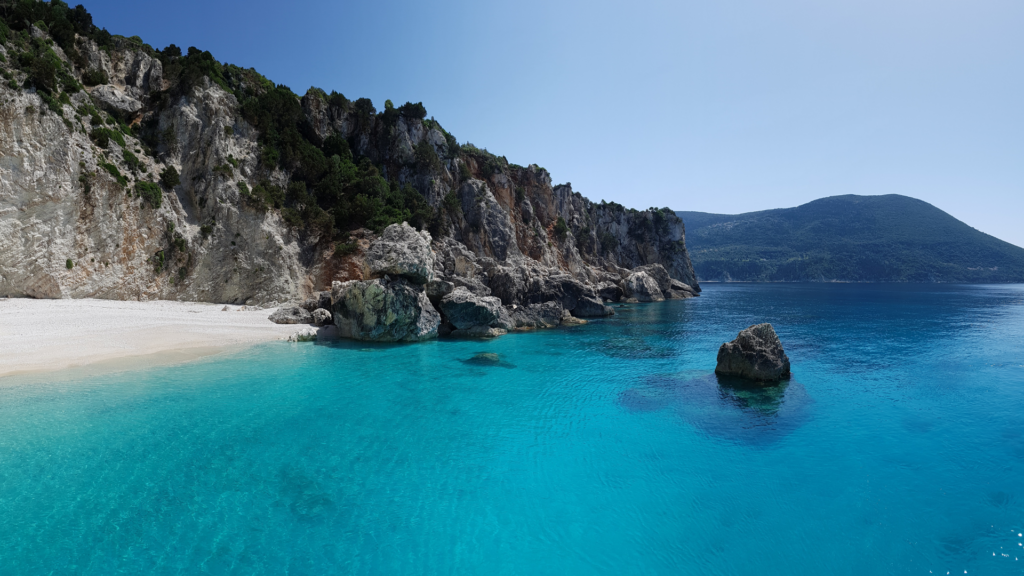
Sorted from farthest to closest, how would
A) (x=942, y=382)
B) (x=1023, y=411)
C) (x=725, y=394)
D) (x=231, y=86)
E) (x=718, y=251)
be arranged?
1. (x=718, y=251)
2. (x=231, y=86)
3. (x=942, y=382)
4. (x=725, y=394)
5. (x=1023, y=411)

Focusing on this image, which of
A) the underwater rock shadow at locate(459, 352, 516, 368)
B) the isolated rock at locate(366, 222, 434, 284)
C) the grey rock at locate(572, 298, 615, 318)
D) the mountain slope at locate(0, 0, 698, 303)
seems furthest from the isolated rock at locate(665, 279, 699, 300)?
the underwater rock shadow at locate(459, 352, 516, 368)

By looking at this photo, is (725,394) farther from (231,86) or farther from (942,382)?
(231,86)

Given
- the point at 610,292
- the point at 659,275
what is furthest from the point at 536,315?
the point at 659,275

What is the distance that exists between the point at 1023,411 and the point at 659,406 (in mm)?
12439

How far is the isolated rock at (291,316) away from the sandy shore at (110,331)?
59 cm

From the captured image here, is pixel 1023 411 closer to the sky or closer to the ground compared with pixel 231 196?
closer to the ground

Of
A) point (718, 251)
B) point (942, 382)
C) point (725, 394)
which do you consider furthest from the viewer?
point (718, 251)

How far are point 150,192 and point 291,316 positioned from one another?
1370 cm

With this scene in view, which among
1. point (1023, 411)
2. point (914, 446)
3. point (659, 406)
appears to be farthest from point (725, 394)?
point (1023, 411)

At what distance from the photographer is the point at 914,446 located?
11.4 metres

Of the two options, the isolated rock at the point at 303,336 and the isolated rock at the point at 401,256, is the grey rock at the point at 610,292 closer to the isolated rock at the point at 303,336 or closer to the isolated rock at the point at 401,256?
the isolated rock at the point at 401,256

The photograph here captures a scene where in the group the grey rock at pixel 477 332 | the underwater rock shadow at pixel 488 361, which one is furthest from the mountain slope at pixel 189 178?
the underwater rock shadow at pixel 488 361

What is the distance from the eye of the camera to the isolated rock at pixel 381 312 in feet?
79.8

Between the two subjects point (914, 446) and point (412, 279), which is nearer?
point (914, 446)
